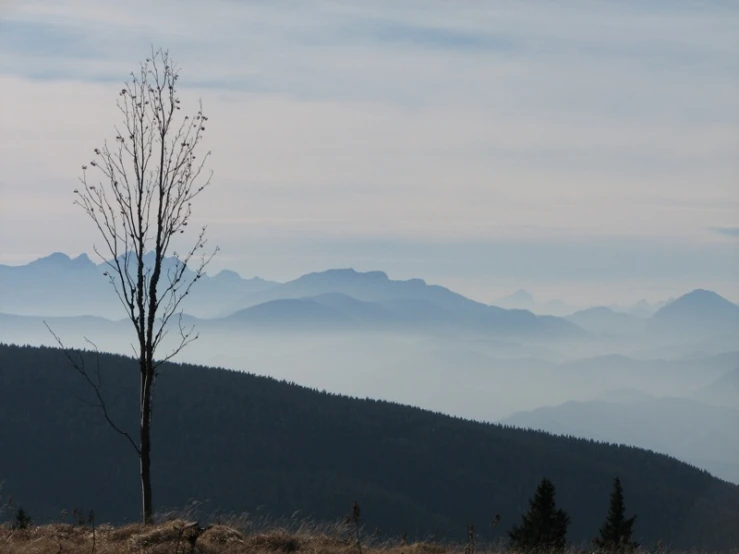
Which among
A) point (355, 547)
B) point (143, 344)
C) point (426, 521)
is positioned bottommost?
point (426, 521)

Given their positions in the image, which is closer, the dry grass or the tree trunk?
the dry grass

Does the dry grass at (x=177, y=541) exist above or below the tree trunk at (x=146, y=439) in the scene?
below

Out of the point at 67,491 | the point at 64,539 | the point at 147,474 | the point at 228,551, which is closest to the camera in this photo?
the point at 228,551

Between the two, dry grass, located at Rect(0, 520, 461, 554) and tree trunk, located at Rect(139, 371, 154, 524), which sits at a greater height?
tree trunk, located at Rect(139, 371, 154, 524)

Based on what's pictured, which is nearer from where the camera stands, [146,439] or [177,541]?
[177,541]

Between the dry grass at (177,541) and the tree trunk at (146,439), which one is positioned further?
the tree trunk at (146,439)

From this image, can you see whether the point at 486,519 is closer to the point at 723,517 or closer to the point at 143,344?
the point at 723,517

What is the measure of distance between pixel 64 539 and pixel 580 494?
637 ft

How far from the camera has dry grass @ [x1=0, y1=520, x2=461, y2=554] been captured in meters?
11.9

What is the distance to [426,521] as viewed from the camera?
636ft

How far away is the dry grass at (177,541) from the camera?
11.9m

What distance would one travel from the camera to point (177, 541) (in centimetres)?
1184

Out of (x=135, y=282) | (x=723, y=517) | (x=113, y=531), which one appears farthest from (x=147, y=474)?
(x=723, y=517)

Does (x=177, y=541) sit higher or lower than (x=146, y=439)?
lower
